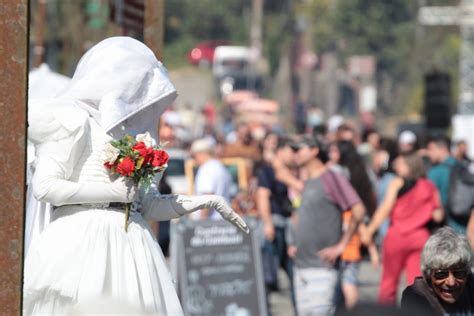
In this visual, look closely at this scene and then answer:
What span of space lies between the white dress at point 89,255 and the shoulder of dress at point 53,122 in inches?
1.5

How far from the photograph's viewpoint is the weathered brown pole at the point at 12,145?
14.7 feet

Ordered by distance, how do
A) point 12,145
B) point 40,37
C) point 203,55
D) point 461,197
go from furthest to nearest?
point 203,55, point 40,37, point 461,197, point 12,145

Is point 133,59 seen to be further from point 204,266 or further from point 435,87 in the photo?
point 435,87

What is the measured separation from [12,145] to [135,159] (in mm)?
1399

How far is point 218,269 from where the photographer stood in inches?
466

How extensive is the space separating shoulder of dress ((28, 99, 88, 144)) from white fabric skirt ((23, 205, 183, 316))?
0.33 meters

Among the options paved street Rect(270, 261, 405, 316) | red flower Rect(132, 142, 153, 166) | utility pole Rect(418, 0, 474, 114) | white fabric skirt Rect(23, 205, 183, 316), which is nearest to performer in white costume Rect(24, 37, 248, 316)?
white fabric skirt Rect(23, 205, 183, 316)

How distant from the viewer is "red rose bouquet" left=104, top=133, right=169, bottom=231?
19.3 ft

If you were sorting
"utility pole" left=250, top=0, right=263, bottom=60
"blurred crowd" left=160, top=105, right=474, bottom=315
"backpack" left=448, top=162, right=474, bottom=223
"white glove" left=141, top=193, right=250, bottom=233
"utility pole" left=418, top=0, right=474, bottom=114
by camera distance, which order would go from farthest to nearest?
"utility pole" left=250, top=0, right=263, bottom=60 → "utility pole" left=418, top=0, right=474, bottom=114 → "backpack" left=448, top=162, right=474, bottom=223 → "blurred crowd" left=160, top=105, right=474, bottom=315 → "white glove" left=141, top=193, right=250, bottom=233

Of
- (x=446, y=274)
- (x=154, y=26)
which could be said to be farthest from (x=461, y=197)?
(x=446, y=274)

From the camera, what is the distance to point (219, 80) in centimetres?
6191

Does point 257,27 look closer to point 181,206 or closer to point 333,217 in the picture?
point 333,217

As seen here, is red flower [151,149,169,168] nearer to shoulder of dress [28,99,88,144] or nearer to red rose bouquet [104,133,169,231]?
red rose bouquet [104,133,169,231]

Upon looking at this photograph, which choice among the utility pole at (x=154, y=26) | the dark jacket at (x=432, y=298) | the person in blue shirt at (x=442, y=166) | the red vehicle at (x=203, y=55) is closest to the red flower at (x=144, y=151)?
the dark jacket at (x=432, y=298)
